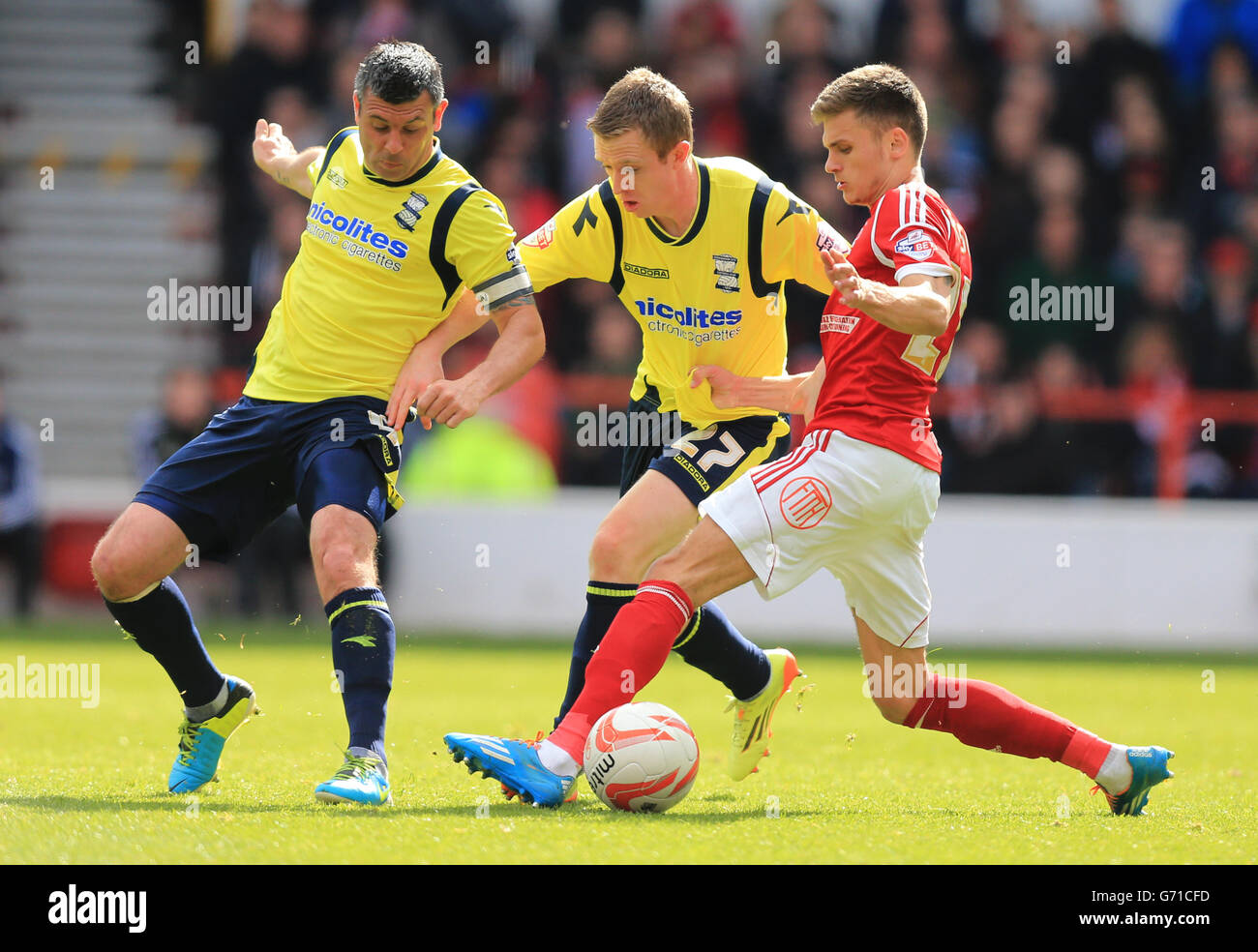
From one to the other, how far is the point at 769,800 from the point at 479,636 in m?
7.22

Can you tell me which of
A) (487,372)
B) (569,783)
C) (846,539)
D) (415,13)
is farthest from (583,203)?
(415,13)

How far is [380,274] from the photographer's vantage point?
5520 millimetres

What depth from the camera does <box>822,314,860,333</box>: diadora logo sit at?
5.20 meters

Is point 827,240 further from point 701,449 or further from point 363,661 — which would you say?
point 363,661

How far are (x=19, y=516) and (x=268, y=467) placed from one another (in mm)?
8290

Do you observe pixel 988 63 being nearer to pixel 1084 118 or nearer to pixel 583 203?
pixel 1084 118

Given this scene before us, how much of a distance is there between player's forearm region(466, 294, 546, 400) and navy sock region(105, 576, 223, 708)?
1230mm

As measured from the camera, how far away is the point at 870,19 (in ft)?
50.8

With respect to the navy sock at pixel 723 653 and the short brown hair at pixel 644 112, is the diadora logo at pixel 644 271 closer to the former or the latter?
the short brown hair at pixel 644 112

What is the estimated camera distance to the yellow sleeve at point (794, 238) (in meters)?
5.84

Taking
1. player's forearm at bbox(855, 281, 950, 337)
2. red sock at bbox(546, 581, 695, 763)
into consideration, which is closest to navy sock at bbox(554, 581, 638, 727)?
red sock at bbox(546, 581, 695, 763)

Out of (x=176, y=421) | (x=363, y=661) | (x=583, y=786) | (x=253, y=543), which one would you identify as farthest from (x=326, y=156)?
(x=176, y=421)

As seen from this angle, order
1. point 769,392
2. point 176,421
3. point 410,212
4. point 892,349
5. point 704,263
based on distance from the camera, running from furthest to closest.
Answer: point 176,421 → point 704,263 → point 769,392 → point 410,212 → point 892,349
